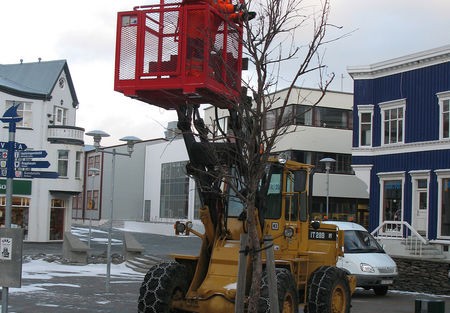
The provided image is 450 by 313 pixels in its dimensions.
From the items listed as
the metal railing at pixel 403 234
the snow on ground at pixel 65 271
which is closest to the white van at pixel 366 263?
the snow on ground at pixel 65 271

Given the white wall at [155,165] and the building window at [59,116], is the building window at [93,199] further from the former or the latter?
the building window at [59,116]

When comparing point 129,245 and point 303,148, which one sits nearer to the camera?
point 129,245

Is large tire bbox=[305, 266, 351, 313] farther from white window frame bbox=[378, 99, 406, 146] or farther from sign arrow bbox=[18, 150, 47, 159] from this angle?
white window frame bbox=[378, 99, 406, 146]

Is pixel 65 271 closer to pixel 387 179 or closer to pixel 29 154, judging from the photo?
pixel 29 154

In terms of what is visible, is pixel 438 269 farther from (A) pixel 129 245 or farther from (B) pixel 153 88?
(B) pixel 153 88

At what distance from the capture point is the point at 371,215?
3319 cm

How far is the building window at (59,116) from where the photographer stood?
43938mm

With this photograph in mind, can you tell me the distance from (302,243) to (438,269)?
455 inches

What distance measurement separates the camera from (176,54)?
8.52 metres

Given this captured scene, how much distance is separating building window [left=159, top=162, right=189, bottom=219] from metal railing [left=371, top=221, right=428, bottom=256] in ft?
96.5

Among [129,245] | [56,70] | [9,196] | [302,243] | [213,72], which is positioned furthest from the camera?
[56,70]

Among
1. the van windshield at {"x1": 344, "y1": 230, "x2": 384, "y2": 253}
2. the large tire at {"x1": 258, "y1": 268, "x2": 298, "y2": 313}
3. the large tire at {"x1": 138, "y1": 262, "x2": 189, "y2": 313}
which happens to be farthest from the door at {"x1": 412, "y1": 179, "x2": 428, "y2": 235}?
the large tire at {"x1": 138, "y1": 262, "x2": 189, "y2": 313}

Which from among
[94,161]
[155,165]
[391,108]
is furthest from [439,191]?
[94,161]

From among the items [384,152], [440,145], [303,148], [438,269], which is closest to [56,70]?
[303,148]
